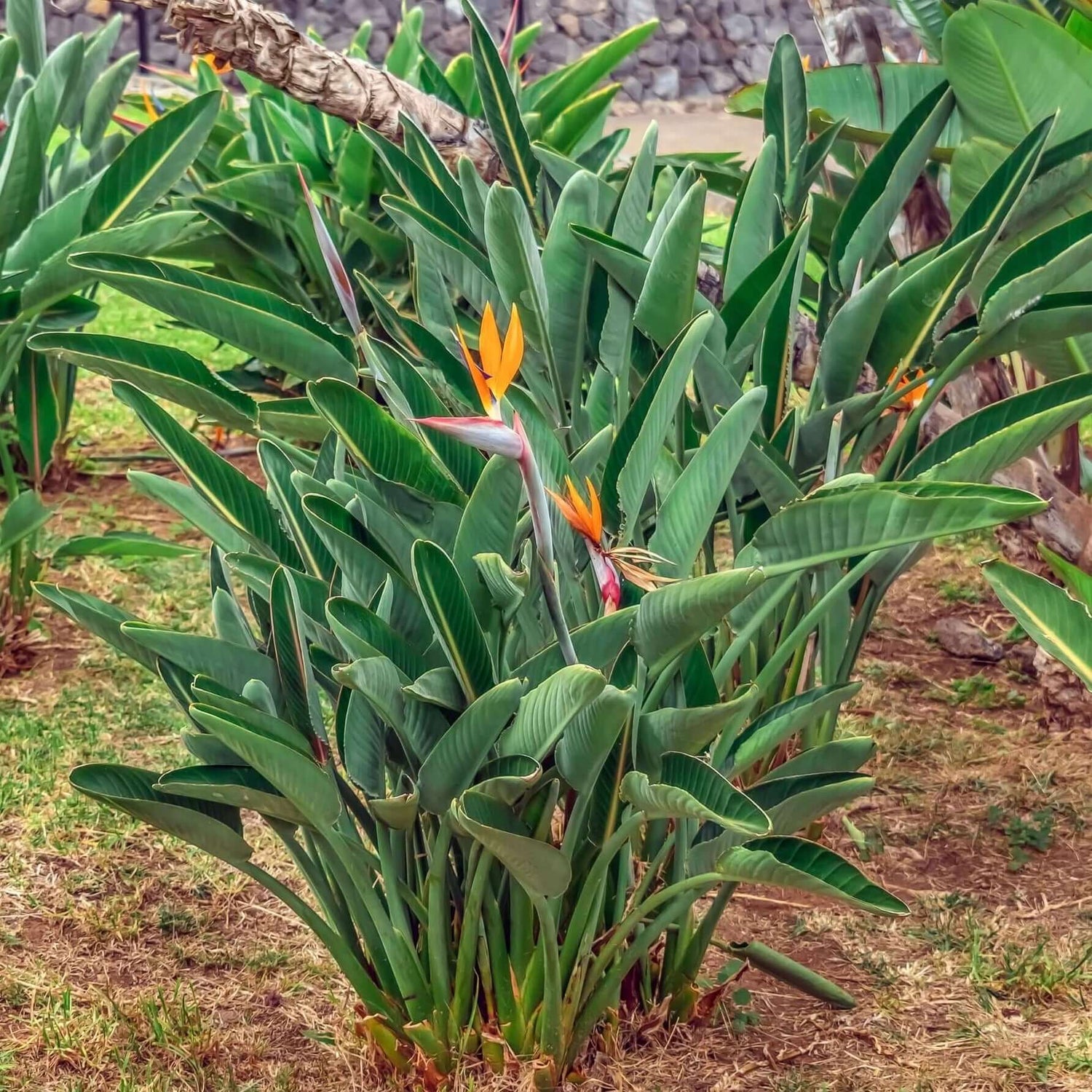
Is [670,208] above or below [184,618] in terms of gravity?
above

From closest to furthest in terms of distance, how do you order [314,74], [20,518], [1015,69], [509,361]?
1. [509,361]
2. [1015,69]
3. [314,74]
4. [20,518]

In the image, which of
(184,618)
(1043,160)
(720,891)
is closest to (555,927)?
(720,891)

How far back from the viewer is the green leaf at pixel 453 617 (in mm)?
1271

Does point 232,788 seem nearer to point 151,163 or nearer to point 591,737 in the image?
point 591,737

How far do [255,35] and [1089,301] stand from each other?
138cm

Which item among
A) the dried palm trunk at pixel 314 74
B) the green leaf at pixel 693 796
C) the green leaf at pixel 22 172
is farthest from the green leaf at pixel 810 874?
the green leaf at pixel 22 172

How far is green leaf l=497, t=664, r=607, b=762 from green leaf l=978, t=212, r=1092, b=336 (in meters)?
0.68

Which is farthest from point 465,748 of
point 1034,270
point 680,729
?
point 1034,270

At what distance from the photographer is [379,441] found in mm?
1398

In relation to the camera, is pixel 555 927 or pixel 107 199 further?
pixel 107 199

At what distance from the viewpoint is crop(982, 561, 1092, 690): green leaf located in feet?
5.23

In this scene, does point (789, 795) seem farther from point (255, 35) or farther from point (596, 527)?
point (255, 35)

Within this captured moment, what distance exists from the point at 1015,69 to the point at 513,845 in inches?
52.5

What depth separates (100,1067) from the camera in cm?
173
